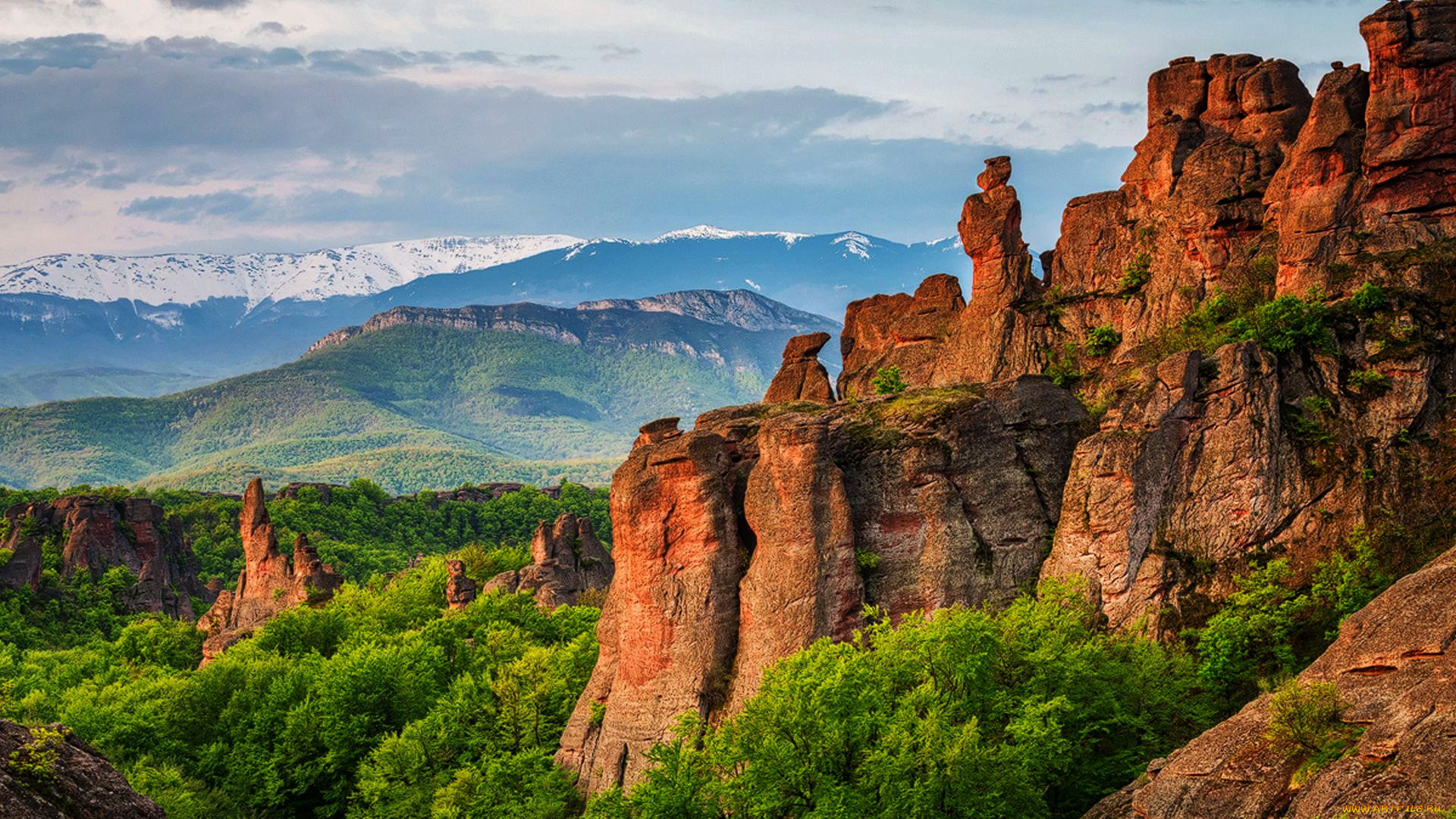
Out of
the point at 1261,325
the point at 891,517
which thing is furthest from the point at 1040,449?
the point at 1261,325

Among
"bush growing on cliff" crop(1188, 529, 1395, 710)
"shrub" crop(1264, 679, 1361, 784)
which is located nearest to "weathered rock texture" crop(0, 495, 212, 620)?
"bush growing on cliff" crop(1188, 529, 1395, 710)

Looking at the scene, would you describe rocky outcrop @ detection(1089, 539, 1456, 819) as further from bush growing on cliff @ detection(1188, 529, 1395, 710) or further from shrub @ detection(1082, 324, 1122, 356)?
shrub @ detection(1082, 324, 1122, 356)

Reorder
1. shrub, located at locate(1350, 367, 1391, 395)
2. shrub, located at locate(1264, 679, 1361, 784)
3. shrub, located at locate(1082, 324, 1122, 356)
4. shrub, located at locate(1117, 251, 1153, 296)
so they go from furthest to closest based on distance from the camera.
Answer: shrub, located at locate(1117, 251, 1153, 296), shrub, located at locate(1082, 324, 1122, 356), shrub, located at locate(1350, 367, 1391, 395), shrub, located at locate(1264, 679, 1361, 784)

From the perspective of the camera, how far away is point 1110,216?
244 feet

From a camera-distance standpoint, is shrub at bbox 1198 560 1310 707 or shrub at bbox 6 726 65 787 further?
shrub at bbox 1198 560 1310 707

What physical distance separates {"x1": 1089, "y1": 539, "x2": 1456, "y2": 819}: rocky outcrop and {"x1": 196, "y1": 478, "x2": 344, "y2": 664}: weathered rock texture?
266ft

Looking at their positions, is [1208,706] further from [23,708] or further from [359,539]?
[359,539]

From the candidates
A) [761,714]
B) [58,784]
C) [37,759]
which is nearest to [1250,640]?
[761,714]

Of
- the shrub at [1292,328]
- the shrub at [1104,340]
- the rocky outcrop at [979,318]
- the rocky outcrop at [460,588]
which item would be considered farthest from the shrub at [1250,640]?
the rocky outcrop at [460,588]

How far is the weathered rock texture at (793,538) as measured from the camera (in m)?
49.6

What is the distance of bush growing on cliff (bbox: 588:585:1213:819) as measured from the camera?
3912 cm

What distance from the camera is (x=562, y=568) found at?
106 m

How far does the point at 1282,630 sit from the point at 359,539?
16790 centimetres

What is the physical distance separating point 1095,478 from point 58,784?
118 ft
